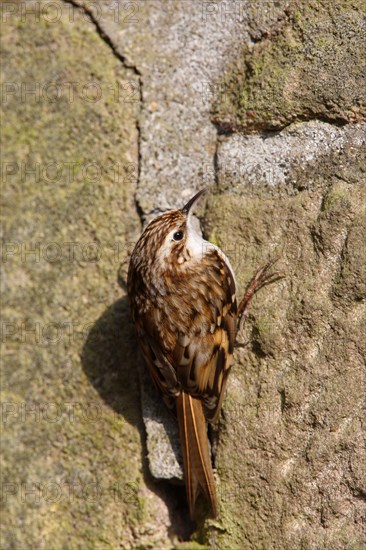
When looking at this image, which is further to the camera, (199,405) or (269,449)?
(199,405)

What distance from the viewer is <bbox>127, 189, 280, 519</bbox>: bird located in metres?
2.06

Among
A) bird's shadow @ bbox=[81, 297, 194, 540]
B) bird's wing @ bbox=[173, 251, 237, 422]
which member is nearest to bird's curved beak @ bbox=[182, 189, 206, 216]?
bird's wing @ bbox=[173, 251, 237, 422]

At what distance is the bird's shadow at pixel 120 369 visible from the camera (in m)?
2.17

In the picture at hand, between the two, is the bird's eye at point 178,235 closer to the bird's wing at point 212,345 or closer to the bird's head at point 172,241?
the bird's head at point 172,241

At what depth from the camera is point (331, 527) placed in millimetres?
1879

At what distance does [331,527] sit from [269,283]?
24.4 inches

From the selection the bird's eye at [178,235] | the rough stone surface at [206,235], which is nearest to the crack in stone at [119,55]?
the rough stone surface at [206,235]

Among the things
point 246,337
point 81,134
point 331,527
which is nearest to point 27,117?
point 81,134

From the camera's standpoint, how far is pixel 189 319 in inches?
86.7

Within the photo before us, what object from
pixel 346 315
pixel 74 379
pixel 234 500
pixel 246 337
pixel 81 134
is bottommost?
pixel 234 500

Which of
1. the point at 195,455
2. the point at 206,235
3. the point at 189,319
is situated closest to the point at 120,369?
the point at 189,319

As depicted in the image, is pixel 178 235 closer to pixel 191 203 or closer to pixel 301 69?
pixel 191 203

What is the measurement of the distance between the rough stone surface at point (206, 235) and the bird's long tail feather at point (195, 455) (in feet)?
0.15

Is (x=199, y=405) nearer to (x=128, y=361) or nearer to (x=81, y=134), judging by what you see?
(x=128, y=361)
